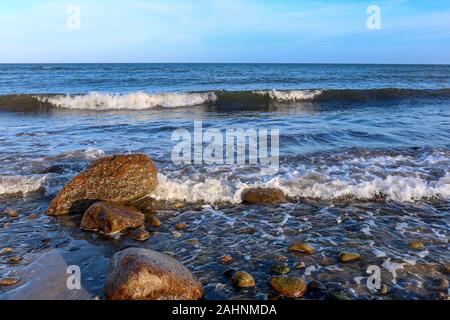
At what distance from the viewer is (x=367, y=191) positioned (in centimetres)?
695

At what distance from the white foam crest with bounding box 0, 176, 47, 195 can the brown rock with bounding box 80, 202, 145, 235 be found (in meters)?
2.20

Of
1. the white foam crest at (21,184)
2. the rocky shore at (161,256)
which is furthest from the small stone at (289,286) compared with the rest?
the white foam crest at (21,184)

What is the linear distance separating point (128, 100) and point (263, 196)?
653 inches

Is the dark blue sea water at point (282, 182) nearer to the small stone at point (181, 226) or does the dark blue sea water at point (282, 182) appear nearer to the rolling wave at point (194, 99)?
the small stone at point (181, 226)

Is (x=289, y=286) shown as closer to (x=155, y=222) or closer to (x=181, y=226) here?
(x=181, y=226)

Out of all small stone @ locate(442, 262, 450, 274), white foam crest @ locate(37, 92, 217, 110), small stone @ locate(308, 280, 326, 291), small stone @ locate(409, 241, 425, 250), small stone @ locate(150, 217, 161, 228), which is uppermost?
white foam crest @ locate(37, 92, 217, 110)

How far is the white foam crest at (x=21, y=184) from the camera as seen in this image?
7219mm

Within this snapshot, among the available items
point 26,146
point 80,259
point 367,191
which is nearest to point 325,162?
point 367,191

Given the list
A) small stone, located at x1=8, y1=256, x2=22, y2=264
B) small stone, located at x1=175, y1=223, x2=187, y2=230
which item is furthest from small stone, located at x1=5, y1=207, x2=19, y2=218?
small stone, located at x1=175, y1=223, x2=187, y2=230

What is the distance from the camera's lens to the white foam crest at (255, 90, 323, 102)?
23.2 meters

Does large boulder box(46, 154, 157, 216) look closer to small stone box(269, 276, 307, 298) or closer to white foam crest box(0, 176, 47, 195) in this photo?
white foam crest box(0, 176, 47, 195)

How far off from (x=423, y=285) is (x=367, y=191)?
2975 millimetres

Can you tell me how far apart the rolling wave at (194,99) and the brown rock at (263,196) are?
14646 mm
